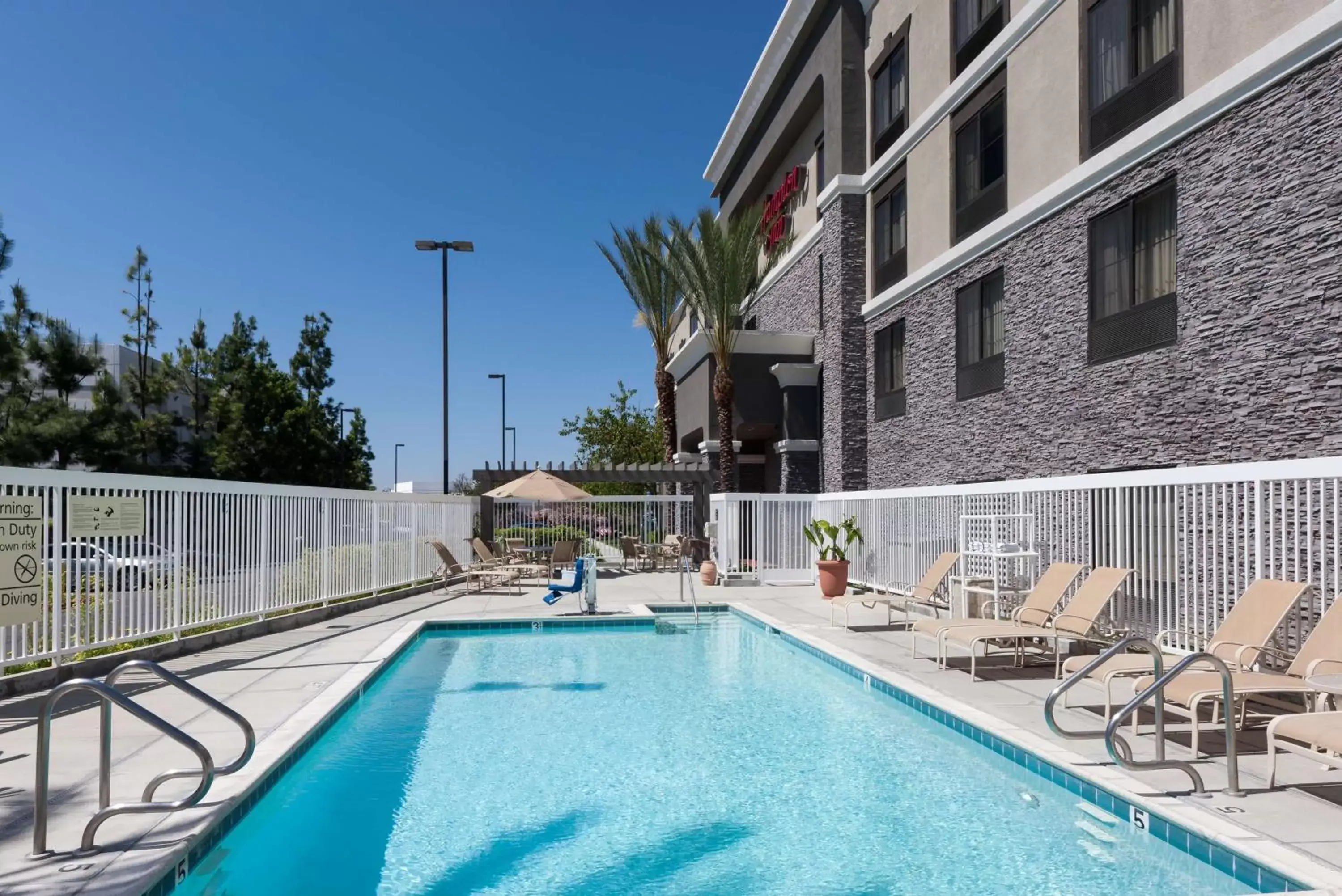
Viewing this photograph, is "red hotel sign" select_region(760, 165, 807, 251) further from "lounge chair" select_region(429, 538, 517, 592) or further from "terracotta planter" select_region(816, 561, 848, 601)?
"lounge chair" select_region(429, 538, 517, 592)

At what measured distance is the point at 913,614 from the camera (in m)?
12.7

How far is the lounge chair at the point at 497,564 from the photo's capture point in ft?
58.9

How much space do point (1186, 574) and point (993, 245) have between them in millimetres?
9856


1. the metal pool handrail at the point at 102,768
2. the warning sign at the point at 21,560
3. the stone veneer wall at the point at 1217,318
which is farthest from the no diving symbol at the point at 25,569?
the stone veneer wall at the point at 1217,318

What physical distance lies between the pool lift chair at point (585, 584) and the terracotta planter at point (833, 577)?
4.05 metres

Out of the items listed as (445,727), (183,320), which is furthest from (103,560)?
(183,320)

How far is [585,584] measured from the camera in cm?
1405

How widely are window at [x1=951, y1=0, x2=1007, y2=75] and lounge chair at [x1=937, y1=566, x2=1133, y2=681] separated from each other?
11898 mm

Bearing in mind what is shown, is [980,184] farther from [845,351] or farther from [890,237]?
[845,351]

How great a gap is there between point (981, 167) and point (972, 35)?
2606mm

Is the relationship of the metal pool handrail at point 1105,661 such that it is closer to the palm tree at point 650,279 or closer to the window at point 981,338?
the window at point 981,338

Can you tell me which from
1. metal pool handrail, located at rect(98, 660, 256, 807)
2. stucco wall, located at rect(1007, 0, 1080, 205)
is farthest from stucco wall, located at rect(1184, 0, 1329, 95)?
metal pool handrail, located at rect(98, 660, 256, 807)

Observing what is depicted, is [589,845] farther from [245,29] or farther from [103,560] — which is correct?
[245,29]

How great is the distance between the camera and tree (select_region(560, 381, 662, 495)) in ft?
136
